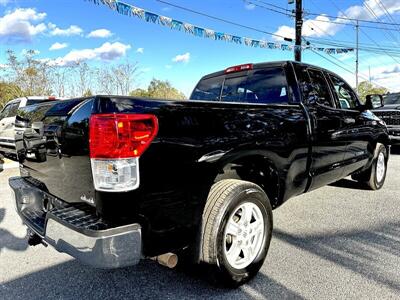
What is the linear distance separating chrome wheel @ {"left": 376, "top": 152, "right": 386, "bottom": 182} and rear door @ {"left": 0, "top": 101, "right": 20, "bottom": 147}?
26.0 feet

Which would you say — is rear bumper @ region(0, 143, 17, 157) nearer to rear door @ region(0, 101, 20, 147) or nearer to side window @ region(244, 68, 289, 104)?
rear door @ region(0, 101, 20, 147)

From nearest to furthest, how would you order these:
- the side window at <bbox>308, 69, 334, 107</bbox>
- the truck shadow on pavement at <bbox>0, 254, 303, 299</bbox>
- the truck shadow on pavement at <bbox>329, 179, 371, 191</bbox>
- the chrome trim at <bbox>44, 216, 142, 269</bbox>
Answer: the chrome trim at <bbox>44, 216, 142, 269</bbox> < the truck shadow on pavement at <bbox>0, 254, 303, 299</bbox> < the side window at <bbox>308, 69, 334, 107</bbox> < the truck shadow on pavement at <bbox>329, 179, 371, 191</bbox>

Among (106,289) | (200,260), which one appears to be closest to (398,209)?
(200,260)

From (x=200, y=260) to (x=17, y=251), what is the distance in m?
2.21

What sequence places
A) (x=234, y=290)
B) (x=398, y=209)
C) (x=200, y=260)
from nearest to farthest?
(x=200, y=260) → (x=234, y=290) → (x=398, y=209)

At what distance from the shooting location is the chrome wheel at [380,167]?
586cm

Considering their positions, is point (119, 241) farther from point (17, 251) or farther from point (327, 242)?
point (327, 242)

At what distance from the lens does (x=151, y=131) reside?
7.20ft

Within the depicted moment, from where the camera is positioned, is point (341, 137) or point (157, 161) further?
point (341, 137)

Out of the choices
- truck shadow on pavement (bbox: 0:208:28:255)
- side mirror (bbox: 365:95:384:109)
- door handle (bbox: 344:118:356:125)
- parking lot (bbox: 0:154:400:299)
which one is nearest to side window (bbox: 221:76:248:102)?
door handle (bbox: 344:118:356:125)

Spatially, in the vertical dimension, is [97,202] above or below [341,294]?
above

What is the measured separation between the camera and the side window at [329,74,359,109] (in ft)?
15.5

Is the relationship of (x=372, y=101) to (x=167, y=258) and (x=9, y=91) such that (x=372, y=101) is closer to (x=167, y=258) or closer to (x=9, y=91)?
(x=167, y=258)

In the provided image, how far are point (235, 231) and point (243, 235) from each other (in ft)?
0.37
